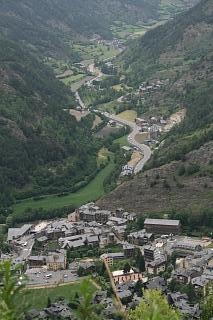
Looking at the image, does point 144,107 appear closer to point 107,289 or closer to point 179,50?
point 179,50

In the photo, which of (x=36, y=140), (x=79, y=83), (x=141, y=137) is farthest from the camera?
(x=79, y=83)

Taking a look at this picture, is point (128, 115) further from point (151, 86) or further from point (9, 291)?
point (9, 291)

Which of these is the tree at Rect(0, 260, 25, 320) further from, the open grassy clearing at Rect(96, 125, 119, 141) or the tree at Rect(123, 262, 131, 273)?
the open grassy clearing at Rect(96, 125, 119, 141)

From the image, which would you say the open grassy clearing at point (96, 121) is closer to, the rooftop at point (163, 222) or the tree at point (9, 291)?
the rooftop at point (163, 222)

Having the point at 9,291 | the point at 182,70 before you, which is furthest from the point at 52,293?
the point at 182,70

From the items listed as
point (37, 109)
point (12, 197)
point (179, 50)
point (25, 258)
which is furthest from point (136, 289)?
point (179, 50)

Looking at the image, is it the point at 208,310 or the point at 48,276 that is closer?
the point at 208,310

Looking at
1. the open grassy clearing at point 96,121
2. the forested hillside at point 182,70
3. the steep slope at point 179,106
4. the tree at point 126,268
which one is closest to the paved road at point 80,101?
the open grassy clearing at point 96,121
